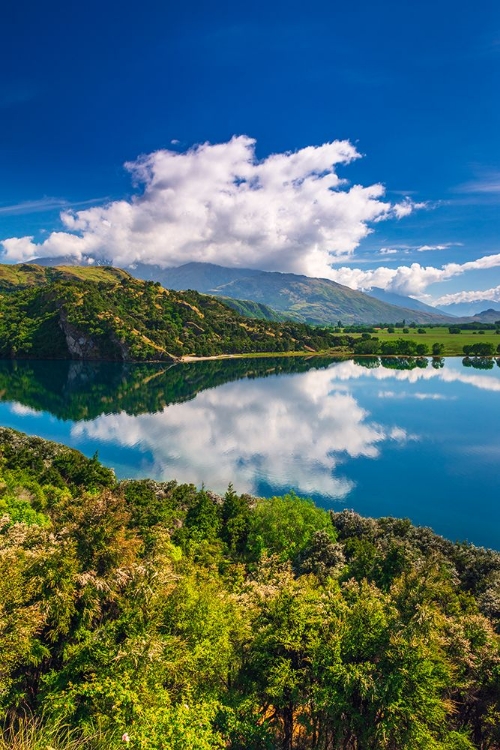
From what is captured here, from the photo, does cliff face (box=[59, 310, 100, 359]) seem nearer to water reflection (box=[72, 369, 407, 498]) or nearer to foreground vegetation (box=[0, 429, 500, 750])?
water reflection (box=[72, 369, 407, 498])

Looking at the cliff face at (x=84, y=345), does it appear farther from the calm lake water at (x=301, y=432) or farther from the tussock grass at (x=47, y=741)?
the tussock grass at (x=47, y=741)

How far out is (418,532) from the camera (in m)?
37.8

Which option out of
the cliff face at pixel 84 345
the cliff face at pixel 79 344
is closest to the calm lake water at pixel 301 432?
the cliff face at pixel 84 345

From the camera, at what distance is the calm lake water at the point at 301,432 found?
186 feet

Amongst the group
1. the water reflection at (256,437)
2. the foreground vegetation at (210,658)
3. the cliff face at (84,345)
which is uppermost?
the cliff face at (84,345)

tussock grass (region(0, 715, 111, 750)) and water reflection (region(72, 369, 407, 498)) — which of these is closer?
tussock grass (region(0, 715, 111, 750))

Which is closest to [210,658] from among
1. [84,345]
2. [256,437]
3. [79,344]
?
[256,437]

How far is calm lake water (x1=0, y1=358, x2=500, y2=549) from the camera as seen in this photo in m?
56.8

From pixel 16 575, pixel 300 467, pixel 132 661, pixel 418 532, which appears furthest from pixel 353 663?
pixel 300 467

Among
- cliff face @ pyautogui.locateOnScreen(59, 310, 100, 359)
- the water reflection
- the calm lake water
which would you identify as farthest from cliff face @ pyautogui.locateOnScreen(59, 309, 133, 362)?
the water reflection

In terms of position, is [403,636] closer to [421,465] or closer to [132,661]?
[132,661]

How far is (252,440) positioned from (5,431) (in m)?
42.4

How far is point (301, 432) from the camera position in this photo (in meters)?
85.3

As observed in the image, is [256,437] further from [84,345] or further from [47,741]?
[84,345]
